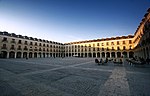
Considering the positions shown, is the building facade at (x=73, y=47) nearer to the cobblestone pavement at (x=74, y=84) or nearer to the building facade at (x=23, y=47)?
the building facade at (x=23, y=47)

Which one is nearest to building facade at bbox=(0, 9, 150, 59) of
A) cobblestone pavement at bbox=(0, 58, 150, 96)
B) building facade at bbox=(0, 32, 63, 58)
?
building facade at bbox=(0, 32, 63, 58)

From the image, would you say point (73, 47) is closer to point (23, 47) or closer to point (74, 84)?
point (23, 47)

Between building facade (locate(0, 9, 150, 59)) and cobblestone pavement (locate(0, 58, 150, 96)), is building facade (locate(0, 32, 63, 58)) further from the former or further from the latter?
cobblestone pavement (locate(0, 58, 150, 96))

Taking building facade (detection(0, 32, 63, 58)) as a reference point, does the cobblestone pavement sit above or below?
below

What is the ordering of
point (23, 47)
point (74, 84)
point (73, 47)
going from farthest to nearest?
point (73, 47)
point (23, 47)
point (74, 84)

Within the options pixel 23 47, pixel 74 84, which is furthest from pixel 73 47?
pixel 74 84

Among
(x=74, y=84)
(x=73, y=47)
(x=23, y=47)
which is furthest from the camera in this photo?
(x=73, y=47)

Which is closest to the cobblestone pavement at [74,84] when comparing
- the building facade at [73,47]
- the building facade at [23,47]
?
the building facade at [73,47]

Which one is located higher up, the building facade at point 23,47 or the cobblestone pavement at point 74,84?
the building facade at point 23,47

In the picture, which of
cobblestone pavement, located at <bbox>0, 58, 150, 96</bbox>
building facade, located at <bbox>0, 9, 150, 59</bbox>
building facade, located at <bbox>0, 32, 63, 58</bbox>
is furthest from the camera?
Answer: building facade, located at <bbox>0, 9, 150, 59</bbox>

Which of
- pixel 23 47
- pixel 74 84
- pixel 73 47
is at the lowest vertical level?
pixel 74 84

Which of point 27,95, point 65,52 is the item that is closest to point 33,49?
point 65,52

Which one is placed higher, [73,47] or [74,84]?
[73,47]

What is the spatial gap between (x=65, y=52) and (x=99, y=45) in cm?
2547
